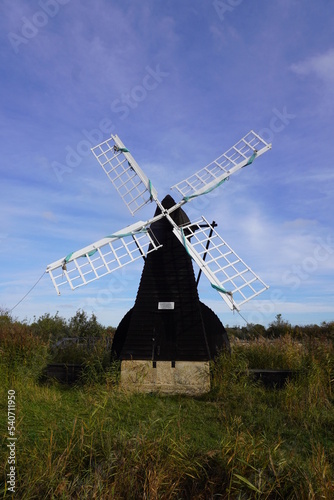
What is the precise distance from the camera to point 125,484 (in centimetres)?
423

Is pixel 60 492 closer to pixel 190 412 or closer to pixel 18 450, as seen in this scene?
pixel 18 450

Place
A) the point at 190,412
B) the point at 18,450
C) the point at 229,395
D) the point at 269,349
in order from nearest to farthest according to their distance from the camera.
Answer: the point at 18,450 < the point at 190,412 < the point at 229,395 < the point at 269,349

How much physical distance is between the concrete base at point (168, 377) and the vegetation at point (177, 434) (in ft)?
0.88

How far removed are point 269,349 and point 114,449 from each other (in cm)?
841

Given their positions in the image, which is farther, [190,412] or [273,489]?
[190,412]

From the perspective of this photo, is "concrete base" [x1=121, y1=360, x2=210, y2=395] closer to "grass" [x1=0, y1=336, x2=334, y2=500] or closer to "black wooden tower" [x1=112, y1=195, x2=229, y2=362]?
"black wooden tower" [x1=112, y1=195, x2=229, y2=362]

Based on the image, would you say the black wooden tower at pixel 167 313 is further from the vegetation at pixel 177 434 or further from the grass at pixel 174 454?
the grass at pixel 174 454

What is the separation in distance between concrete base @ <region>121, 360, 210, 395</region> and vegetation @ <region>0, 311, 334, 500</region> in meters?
0.27

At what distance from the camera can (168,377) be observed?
990 centimetres

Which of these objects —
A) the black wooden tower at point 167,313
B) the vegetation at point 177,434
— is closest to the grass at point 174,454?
the vegetation at point 177,434

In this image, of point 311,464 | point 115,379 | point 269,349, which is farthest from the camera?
point 269,349

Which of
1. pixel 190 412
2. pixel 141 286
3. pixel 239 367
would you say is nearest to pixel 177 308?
pixel 141 286

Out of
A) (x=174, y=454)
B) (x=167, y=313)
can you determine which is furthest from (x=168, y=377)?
(x=174, y=454)

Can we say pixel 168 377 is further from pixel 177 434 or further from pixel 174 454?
pixel 174 454
